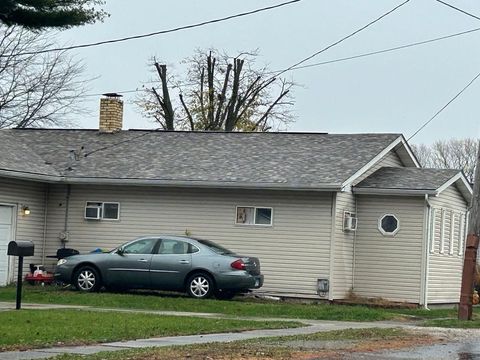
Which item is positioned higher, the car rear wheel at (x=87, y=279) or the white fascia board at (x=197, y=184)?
the white fascia board at (x=197, y=184)

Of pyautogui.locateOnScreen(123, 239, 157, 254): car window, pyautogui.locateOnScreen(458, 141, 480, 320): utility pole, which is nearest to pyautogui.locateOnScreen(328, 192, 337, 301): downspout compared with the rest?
pyautogui.locateOnScreen(458, 141, 480, 320): utility pole

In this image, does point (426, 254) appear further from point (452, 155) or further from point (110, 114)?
point (452, 155)

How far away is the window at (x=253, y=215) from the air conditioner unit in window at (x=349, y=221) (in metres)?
1.93

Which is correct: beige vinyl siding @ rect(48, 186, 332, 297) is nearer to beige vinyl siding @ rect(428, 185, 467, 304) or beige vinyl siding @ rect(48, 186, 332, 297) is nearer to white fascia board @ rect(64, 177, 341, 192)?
white fascia board @ rect(64, 177, 341, 192)

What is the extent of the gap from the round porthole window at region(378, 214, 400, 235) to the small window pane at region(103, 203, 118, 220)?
7234mm

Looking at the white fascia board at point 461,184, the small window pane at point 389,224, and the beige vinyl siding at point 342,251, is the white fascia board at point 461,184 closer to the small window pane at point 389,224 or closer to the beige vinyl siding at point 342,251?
the small window pane at point 389,224

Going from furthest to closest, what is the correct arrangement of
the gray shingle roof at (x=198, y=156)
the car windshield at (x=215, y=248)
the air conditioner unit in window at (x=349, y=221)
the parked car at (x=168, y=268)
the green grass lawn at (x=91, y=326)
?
the gray shingle roof at (x=198, y=156), the air conditioner unit in window at (x=349, y=221), the car windshield at (x=215, y=248), the parked car at (x=168, y=268), the green grass lawn at (x=91, y=326)

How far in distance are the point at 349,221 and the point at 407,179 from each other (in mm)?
2007

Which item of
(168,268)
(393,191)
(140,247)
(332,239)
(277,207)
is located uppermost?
(393,191)

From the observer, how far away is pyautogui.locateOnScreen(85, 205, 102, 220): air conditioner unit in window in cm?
2819

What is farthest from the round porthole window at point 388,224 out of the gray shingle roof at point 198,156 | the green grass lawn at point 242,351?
the green grass lawn at point 242,351

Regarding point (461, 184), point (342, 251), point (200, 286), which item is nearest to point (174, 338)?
point (200, 286)

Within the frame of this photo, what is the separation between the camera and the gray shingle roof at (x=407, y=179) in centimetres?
2655

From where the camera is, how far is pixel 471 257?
22078 millimetres
